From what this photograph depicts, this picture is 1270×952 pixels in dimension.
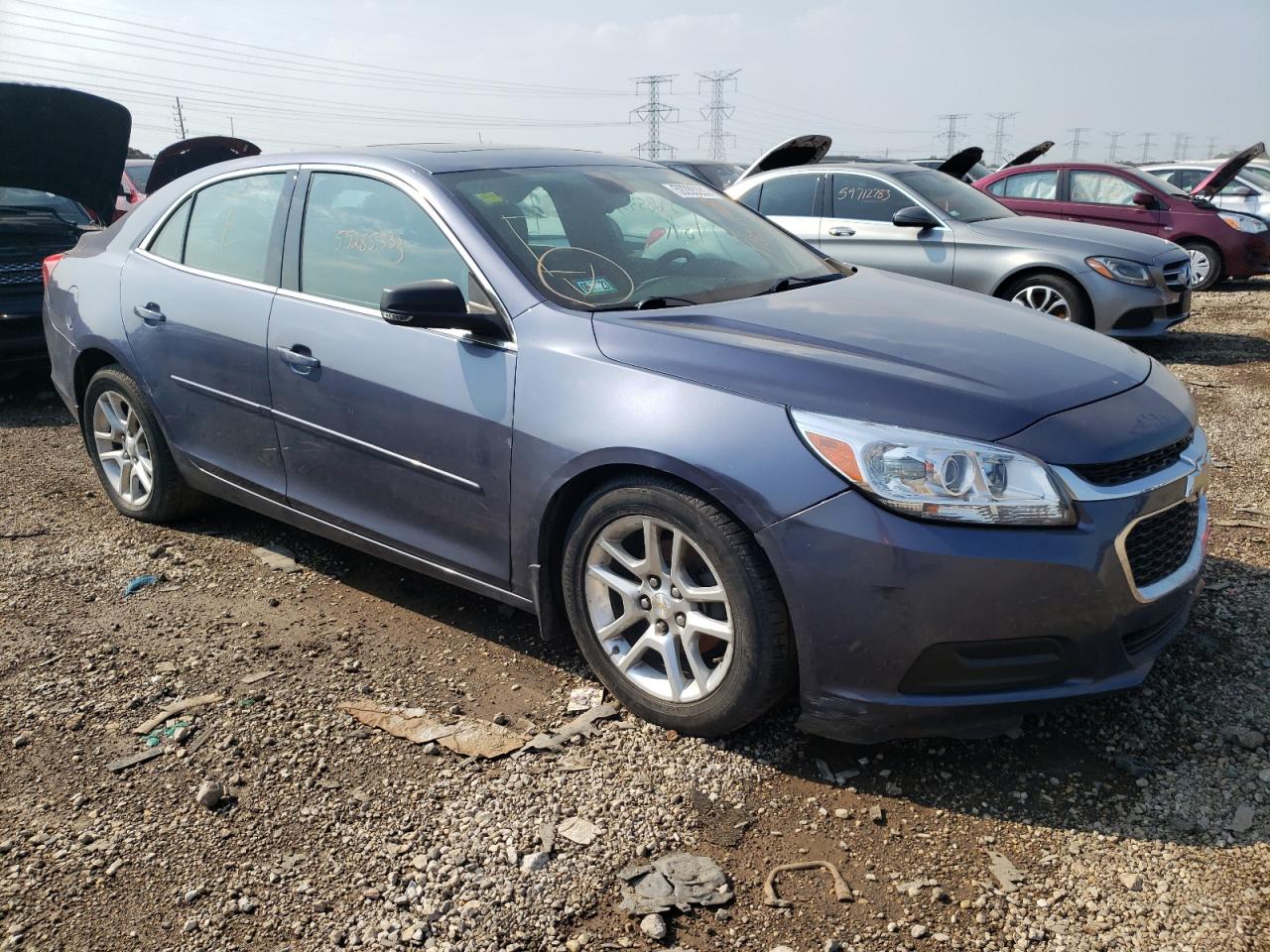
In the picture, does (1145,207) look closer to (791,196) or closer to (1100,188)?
(1100,188)

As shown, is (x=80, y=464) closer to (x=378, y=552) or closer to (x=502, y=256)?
(x=378, y=552)

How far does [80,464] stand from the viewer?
19.1ft

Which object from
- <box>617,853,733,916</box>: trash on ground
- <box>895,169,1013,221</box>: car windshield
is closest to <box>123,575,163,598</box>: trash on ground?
<box>617,853,733,916</box>: trash on ground

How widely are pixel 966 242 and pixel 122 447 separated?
21.0 ft

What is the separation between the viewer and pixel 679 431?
2.71 metres

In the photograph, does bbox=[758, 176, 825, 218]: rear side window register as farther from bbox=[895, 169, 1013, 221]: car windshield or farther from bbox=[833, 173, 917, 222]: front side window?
bbox=[895, 169, 1013, 221]: car windshield

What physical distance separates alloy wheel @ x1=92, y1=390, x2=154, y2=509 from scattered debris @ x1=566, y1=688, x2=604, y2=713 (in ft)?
7.91

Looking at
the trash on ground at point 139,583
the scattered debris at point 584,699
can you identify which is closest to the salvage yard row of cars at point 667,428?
the scattered debris at point 584,699

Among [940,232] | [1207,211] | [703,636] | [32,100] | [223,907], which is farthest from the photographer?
[1207,211]

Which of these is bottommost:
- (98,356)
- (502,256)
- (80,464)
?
(80,464)

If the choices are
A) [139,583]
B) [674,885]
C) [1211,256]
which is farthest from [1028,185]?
[674,885]

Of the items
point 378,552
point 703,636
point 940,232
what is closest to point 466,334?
point 378,552

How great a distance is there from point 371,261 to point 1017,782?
2.58 m

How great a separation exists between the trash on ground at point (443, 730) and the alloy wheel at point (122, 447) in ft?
6.65
